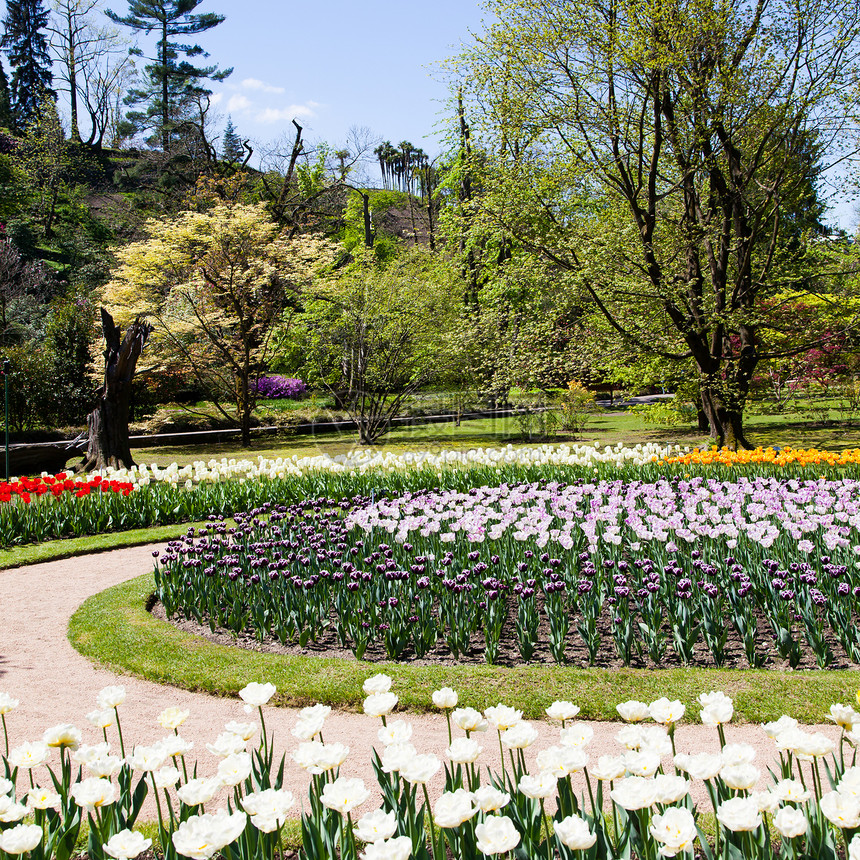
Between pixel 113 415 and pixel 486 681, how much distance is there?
10583mm

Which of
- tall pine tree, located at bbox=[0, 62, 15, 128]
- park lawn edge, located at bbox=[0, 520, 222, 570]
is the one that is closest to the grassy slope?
park lawn edge, located at bbox=[0, 520, 222, 570]

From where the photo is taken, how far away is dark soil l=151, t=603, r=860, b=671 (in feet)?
14.8

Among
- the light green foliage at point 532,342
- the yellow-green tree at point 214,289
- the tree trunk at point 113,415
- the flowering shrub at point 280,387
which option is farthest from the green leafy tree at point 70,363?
the light green foliage at point 532,342

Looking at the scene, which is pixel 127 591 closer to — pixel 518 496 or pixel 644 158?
pixel 518 496

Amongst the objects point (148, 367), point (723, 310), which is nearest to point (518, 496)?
point (723, 310)

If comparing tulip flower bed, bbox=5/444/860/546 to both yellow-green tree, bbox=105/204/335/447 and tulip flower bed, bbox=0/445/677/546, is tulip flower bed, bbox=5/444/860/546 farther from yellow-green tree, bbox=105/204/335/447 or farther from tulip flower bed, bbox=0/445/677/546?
yellow-green tree, bbox=105/204/335/447

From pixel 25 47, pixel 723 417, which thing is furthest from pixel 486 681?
pixel 25 47

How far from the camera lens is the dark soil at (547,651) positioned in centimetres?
450

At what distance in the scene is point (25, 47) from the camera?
54219mm

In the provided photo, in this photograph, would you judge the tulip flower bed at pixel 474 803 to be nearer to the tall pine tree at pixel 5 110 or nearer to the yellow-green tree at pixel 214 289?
the yellow-green tree at pixel 214 289

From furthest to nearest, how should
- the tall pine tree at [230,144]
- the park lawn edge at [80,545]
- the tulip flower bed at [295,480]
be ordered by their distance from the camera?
the tall pine tree at [230,144], the tulip flower bed at [295,480], the park lawn edge at [80,545]

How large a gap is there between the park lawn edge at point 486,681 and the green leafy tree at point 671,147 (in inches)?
414

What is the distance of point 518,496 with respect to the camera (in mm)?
7305

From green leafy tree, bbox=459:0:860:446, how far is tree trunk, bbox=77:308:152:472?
7625mm
